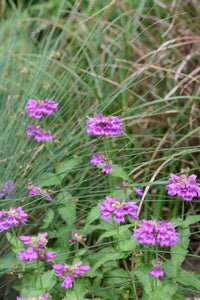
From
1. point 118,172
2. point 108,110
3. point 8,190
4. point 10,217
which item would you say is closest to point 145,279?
point 118,172

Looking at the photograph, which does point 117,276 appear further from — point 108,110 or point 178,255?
point 108,110

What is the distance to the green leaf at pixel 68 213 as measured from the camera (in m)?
1.79

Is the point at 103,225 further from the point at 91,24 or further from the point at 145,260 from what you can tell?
the point at 91,24

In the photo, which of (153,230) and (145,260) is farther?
(145,260)

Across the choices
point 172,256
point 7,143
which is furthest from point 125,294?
point 7,143

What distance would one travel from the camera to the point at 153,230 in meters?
1.30

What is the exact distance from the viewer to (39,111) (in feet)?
5.80

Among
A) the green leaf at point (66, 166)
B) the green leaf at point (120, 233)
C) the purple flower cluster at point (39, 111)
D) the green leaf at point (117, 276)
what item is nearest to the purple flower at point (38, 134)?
the purple flower cluster at point (39, 111)

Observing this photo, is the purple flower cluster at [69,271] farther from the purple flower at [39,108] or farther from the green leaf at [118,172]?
the purple flower at [39,108]

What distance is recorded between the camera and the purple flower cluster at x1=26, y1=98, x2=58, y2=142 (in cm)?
178

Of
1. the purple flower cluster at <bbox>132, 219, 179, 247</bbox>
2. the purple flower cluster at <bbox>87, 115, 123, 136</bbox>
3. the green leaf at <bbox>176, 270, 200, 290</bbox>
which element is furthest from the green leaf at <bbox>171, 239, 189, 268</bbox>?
the purple flower cluster at <bbox>87, 115, 123, 136</bbox>

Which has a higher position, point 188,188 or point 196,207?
point 188,188

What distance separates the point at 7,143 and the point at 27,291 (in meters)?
0.97

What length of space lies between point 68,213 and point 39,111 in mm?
482
